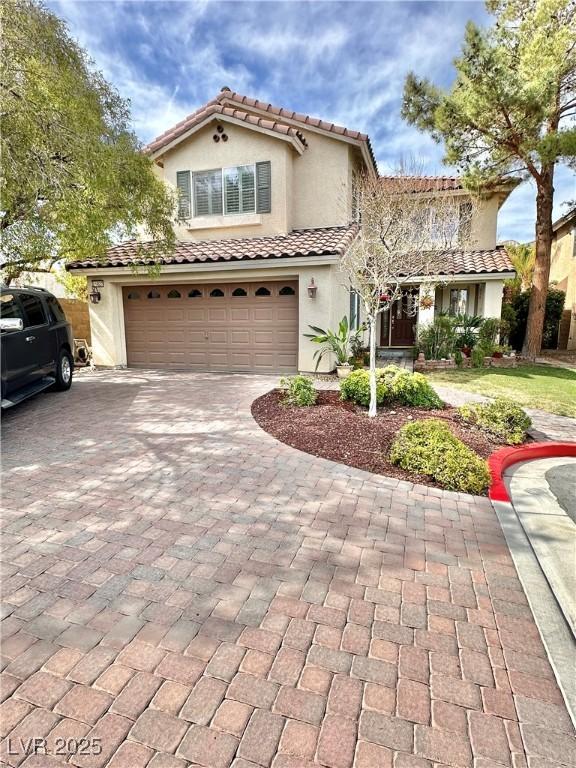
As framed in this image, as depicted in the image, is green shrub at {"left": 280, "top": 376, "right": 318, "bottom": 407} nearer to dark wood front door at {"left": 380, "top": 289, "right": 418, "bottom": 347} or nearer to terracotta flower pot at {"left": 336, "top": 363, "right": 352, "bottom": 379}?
terracotta flower pot at {"left": 336, "top": 363, "right": 352, "bottom": 379}

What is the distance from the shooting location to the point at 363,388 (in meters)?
8.25

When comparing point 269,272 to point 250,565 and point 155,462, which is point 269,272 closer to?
Result: point 155,462

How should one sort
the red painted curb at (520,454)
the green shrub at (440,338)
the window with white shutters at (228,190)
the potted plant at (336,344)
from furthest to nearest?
the green shrub at (440,338)
the window with white shutters at (228,190)
the potted plant at (336,344)
the red painted curb at (520,454)

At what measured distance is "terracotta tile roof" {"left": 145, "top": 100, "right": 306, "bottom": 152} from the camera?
1251cm

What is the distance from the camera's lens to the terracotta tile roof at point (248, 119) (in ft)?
42.1

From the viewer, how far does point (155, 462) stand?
539cm

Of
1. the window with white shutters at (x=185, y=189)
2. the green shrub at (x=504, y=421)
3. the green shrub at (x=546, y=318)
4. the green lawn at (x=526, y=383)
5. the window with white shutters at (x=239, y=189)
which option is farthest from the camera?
the green shrub at (x=546, y=318)

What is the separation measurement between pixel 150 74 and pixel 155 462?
9.12 m

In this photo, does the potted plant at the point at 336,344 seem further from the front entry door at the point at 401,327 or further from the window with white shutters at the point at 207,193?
the front entry door at the point at 401,327

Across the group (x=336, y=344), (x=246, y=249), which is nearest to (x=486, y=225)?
(x=336, y=344)

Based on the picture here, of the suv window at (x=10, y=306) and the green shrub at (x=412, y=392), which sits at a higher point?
the suv window at (x=10, y=306)

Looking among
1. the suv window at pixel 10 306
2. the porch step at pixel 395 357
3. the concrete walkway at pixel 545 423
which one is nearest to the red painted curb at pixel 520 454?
the concrete walkway at pixel 545 423

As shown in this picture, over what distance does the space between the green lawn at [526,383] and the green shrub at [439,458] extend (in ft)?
14.6

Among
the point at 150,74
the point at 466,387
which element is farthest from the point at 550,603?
the point at 150,74
